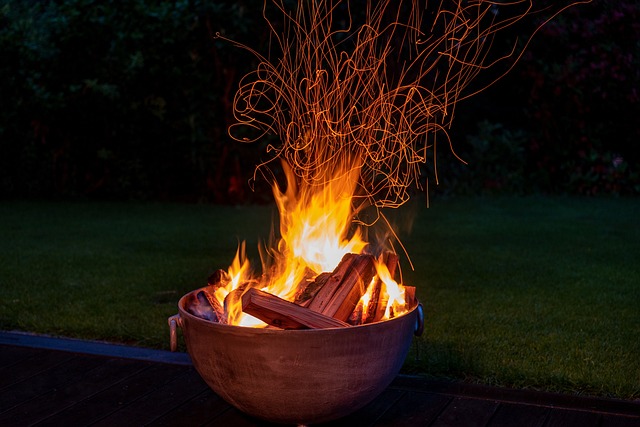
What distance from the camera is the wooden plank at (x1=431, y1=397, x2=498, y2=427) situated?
10.1 feet

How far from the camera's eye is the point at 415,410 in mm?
3213

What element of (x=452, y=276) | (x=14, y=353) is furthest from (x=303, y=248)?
(x=452, y=276)

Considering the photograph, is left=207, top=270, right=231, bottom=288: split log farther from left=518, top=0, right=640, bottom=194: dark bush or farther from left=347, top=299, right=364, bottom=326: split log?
left=518, top=0, right=640, bottom=194: dark bush

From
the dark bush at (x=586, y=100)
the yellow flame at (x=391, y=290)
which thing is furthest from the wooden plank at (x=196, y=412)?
the dark bush at (x=586, y=100)

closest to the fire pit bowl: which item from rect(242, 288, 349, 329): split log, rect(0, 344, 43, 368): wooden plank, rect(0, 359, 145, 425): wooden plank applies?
rect(242, 288, 349, 329): split log

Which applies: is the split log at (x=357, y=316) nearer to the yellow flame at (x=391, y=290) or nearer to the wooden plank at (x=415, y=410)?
the yellow flame at (x=391, y=290)

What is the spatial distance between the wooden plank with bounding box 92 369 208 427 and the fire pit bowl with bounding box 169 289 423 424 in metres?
0.46

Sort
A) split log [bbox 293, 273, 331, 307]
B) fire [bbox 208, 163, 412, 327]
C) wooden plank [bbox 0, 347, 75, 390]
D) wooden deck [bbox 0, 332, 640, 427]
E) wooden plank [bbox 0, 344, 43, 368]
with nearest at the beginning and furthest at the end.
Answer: split log [bbox 293, 273, 331, 307]
wooden deck [bbox 0, 332, 640, 427]
fire [bbox 208, 163, 412, 327]
wooden plank [bbox 0, 347, 75, 390]
wooden plank [bbox 0, 344, 43, 368]

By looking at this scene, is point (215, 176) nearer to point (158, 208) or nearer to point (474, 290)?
point (158, 208)

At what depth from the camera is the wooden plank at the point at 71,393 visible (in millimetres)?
3180

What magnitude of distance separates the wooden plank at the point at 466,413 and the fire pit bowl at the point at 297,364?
0.39m

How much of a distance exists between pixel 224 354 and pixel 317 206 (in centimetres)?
84

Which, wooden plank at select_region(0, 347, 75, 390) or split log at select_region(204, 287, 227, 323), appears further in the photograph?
wooden plank at select_region(0, 347, 75, 390)

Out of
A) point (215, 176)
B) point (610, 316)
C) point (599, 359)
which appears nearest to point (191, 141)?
point (215, 176)
